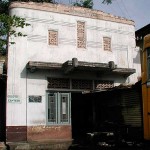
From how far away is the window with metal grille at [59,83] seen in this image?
16641mm

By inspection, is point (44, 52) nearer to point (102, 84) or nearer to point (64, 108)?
point (64, 108)

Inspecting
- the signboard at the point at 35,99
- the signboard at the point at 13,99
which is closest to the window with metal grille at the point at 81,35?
the signboard at the point at 35,99

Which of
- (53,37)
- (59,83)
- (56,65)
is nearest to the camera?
(56,65)

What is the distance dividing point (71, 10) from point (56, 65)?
10.5 feet

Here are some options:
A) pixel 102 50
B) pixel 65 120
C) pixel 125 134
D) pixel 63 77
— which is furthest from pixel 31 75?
pixel 125 134

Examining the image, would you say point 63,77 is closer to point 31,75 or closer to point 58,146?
point 31,75

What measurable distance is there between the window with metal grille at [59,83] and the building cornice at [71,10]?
3.35 metres

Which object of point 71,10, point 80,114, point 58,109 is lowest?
point 80,114

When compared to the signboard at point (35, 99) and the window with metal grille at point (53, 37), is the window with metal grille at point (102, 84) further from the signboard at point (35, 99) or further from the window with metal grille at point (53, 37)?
the signboard at point (35, 99)

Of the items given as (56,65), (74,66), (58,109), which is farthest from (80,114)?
(74,66)

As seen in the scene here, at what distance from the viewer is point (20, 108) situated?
15.7 m

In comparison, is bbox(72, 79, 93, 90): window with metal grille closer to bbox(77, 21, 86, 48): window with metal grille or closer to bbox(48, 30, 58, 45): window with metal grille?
bbox(77, 21, 86, 48): window with metal grille

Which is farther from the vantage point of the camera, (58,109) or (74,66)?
(58,109)

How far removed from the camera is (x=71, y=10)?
17438 millimetres
